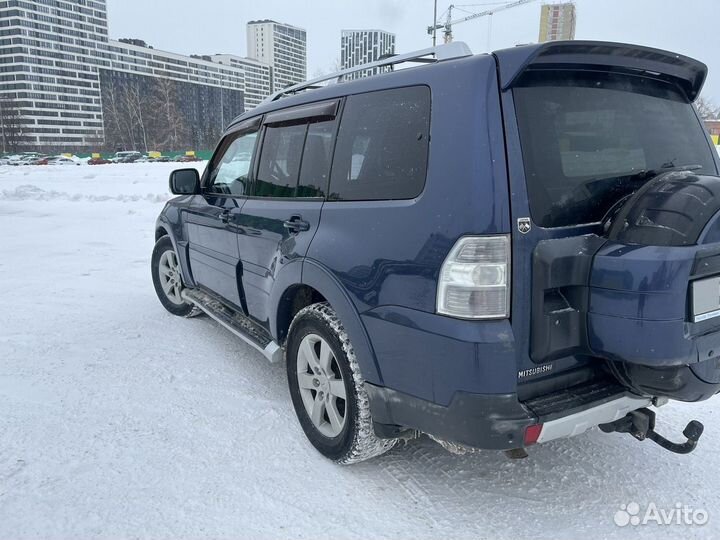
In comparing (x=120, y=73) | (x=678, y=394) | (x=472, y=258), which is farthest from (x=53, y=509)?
(x=120, y=73)

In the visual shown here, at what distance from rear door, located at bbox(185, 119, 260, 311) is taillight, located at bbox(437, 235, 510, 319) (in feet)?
6.68

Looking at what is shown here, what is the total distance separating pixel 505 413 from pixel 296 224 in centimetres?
149

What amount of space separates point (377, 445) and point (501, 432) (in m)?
0.77

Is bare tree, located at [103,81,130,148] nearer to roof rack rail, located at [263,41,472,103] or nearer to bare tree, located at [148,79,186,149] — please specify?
bare tree, located at [148,79,186,149]

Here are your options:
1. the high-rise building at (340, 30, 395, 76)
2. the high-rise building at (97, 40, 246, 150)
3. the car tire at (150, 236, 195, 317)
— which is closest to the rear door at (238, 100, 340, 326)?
the car tire at (150, 236, 195, 317)

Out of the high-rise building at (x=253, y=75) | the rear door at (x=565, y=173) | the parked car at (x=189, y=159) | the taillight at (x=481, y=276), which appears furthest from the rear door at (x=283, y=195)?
the high-rise building at (x=253, y=75)

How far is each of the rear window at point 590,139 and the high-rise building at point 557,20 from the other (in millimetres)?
53358

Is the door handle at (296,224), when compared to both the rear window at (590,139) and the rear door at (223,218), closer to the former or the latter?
the rear door at (223,218)

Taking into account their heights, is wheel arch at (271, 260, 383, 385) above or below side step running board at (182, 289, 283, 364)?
above

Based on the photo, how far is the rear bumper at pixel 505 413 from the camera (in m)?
2.10

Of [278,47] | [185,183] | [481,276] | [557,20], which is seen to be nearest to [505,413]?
[481,276]

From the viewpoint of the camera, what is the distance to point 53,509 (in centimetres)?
249

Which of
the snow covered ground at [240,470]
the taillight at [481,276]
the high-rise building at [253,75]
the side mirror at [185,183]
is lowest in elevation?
the snow covered ground at [240,470]

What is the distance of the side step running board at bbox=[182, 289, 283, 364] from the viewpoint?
132 inches
